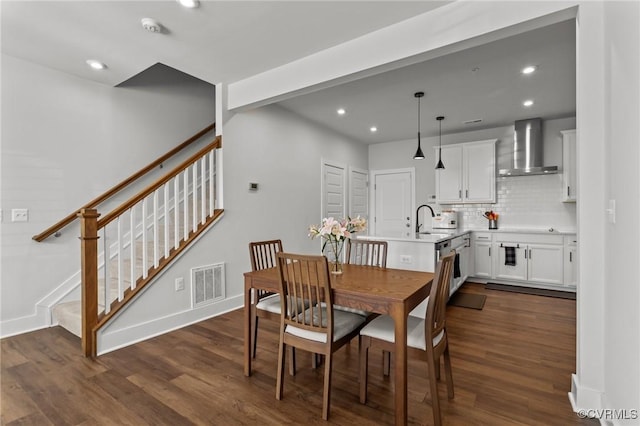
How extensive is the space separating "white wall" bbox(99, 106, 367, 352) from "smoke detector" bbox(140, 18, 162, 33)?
1.38 metres

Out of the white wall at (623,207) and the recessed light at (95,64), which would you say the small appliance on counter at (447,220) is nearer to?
the white wall at (623,207)

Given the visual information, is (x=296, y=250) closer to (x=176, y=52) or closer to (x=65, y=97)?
(x=176, y=52)

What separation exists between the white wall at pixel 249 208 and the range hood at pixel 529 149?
320 centimetres

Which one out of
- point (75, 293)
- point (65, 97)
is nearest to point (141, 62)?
point (65, 97)

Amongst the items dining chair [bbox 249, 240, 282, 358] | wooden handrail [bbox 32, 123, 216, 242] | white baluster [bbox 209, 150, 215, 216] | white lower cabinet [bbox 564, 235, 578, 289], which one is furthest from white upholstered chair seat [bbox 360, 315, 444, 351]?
white lower cabinet [bbox 564, 235, 578, 289]

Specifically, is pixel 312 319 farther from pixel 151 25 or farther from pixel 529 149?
pixel 529 149

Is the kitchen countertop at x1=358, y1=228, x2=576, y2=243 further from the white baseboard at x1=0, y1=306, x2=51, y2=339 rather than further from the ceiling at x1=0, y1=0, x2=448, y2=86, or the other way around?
the white baseboard at x1=0, y1=306, x2=51, y2=339

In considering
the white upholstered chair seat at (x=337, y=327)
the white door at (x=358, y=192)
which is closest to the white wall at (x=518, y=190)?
the white door at (x=358, y=192)

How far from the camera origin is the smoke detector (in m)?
2.53

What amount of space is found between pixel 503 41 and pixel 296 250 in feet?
12.1

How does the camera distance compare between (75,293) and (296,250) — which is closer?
(75,293)

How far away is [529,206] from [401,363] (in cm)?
494

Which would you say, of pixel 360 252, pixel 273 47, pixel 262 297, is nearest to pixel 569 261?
pixel 360 252

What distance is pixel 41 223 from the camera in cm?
328
